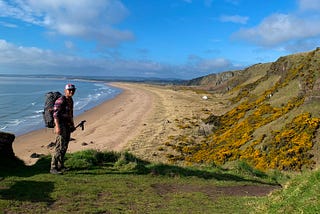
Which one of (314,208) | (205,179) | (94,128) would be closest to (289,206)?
(314,208)

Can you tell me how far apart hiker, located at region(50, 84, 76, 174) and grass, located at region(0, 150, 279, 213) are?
15.7 inches

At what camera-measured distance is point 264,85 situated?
4100cm

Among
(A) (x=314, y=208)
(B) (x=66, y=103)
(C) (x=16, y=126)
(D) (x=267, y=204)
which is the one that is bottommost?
(C) (x=16, y=126)

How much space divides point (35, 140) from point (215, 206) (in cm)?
2699

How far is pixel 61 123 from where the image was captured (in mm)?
9836

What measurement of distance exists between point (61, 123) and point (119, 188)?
2.58m

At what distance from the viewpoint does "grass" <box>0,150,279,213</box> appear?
720 cm

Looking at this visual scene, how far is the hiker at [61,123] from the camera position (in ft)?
31.9

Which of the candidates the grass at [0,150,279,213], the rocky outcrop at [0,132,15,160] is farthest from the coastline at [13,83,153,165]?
the grass at [0,150,279,213]

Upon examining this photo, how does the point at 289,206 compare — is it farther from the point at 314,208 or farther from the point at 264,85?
the point at 264,85

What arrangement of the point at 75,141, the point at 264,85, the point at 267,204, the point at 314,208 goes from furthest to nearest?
the point at 264,85 < the point at 75,141 < the point at 267,204 < the point at 314,208

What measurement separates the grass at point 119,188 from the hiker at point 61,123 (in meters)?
0.40

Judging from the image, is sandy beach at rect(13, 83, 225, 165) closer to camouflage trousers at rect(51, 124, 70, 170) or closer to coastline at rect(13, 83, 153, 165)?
coastline at rect(13, 83, 153, 165)

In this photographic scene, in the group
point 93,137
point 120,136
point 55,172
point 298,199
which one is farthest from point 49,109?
point 93,137
